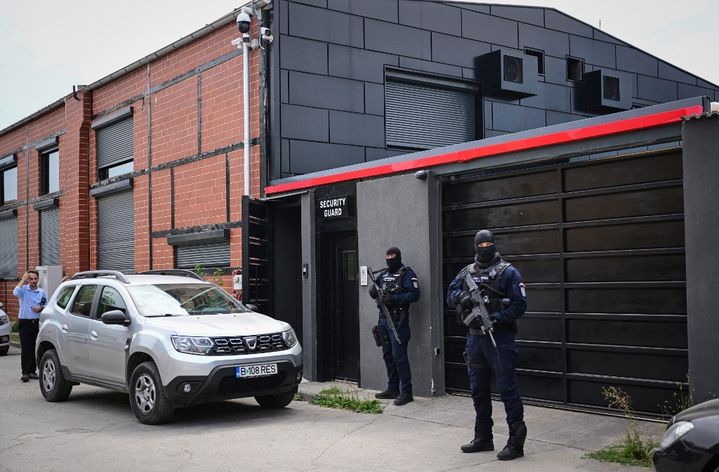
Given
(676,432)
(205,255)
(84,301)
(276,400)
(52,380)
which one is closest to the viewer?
(676,432)

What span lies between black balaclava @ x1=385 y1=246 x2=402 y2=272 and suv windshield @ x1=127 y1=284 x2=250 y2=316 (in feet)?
6.42

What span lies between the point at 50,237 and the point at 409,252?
15.3 meters

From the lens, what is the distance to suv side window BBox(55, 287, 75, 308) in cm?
1131

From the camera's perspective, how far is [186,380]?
8852 millimetres

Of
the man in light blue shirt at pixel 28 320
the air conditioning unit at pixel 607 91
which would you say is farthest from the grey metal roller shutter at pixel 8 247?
the air conditioning unit at pixel 607 91

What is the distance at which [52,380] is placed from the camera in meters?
11.2

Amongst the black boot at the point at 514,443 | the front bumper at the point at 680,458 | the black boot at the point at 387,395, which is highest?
the front bumper at the point at 680,458

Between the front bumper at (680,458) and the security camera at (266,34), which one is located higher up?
the security camera at (266,34)

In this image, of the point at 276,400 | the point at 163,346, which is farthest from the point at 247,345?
the point at 276,400

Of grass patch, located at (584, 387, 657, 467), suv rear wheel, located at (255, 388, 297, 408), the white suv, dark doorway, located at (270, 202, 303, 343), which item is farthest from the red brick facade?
grass patch, located at (584, 387, 657, 467)

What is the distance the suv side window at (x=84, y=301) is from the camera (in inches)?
422

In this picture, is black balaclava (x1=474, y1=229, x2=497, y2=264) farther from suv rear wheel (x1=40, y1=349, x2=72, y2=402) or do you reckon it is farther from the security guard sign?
suv rear wheel (x1=40, y1=349, x2=72, y2=402)

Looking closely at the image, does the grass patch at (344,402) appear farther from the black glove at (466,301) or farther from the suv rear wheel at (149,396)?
the black glove at (466,301)

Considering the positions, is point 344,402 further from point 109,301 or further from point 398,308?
point 109,301
